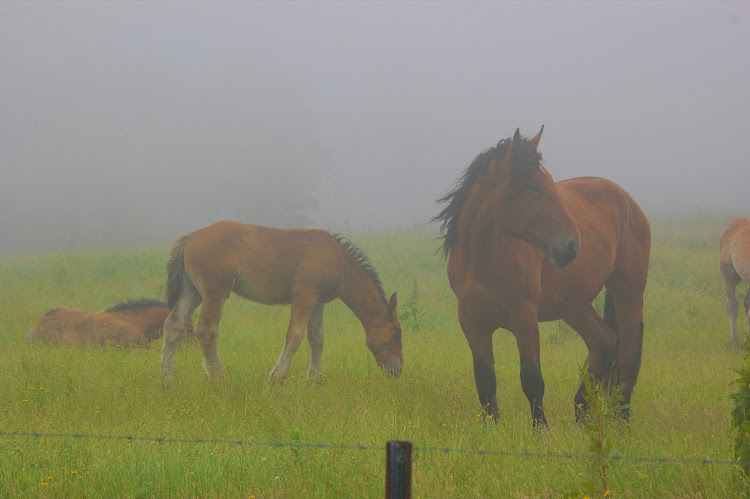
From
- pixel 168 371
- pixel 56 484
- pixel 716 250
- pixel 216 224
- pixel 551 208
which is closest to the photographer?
pixel 56 484

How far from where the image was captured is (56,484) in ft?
13.8

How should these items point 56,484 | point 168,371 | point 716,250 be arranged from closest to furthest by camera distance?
point 56,484, point 168,371, point 716,250

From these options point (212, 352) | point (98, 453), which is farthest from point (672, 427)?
point (212, 352)

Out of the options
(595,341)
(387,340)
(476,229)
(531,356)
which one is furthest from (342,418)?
(387,340)

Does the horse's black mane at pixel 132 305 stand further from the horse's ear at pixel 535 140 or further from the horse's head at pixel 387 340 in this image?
the horse's ear at pixel 535 140

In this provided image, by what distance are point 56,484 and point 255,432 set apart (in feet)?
6.44

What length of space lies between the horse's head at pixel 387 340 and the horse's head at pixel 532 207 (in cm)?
367

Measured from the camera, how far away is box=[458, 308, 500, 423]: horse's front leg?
228 inches

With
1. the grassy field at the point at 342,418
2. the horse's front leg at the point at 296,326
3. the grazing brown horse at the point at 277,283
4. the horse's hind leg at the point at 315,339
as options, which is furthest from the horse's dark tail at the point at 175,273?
the horse's hind leg at the point at 315,339

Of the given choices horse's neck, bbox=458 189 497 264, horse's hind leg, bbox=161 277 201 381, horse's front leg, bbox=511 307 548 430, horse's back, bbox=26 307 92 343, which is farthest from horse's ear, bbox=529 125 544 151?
horse's back, bbox=26 307 92 343

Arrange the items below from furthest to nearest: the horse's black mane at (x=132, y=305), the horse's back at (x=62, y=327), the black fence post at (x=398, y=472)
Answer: the horse's black mane at (x=132, y=305) < the horse's back at (x=62, y=327) < the black fence post at (x=398, y=472)

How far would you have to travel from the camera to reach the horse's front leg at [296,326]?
27.3 ft

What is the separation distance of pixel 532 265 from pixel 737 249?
860 cm

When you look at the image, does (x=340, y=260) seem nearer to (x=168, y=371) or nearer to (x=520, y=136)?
(x=168, y=371)
